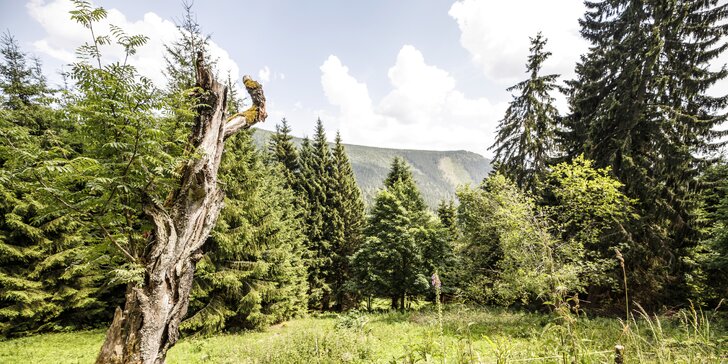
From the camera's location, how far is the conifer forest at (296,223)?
13.4 feet

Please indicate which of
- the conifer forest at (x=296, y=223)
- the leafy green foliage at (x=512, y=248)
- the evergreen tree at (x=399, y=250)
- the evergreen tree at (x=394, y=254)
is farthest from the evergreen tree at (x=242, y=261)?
the leafy green foliage at (x=512, y=248)

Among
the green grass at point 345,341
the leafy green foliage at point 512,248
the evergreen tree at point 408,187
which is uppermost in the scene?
the evergreen tree at point 408,187

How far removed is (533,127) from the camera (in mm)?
16312

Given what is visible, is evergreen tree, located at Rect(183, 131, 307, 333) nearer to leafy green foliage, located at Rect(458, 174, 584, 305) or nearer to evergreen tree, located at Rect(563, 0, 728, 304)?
leafy green foliage, located at Rect(458, 174, 584, 305)

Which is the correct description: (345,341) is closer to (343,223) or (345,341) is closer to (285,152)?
(343,223)

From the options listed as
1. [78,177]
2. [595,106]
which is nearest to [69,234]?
[78,177]

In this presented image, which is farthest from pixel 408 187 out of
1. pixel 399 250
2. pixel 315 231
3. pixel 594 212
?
pixel 594 212

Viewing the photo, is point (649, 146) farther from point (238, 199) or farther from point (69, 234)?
point (69, 234)

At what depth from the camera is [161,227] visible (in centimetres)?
431

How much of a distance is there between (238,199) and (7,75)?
576 inches

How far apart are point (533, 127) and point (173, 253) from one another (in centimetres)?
1800

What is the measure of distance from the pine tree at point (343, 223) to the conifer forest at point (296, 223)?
484 cm

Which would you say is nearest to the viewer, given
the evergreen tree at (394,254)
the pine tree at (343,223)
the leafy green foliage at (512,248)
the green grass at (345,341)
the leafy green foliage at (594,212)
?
the green grass at (345,341)

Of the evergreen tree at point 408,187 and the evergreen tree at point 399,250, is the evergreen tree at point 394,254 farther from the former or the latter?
the evergreen tree at point 408,187
